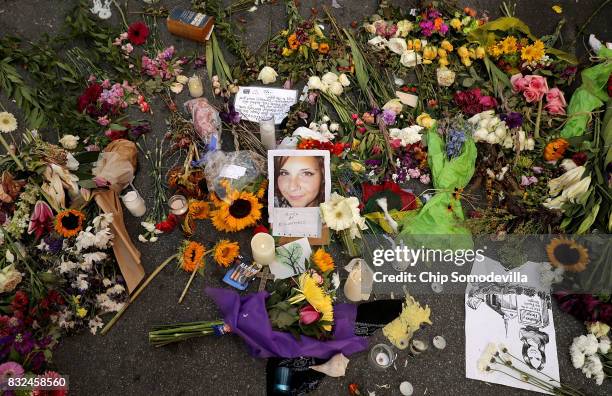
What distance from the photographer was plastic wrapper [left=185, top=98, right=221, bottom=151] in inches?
106

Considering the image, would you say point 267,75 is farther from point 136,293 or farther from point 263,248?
point 136,293

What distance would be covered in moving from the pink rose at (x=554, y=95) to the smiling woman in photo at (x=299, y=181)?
1.56 metres

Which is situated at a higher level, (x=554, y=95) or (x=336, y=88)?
(x=336, y=88)

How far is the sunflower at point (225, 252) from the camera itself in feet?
7.82

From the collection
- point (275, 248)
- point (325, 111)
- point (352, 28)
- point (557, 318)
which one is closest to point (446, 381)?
point (557, 318)

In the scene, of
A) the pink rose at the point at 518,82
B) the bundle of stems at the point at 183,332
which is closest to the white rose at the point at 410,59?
the pink rose at the point at 518,82

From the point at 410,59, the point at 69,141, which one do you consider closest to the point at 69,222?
the point at 69,141

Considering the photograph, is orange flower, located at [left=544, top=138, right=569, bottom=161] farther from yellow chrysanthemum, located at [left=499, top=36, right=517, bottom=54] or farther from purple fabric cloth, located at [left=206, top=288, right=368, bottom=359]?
purple fabric cloth, located at [left=206, top=288, right=368, bottom=359]

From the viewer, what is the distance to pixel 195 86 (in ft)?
9.50

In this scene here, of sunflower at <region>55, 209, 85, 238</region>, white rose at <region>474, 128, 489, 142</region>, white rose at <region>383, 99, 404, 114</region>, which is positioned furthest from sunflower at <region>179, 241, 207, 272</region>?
white rose at <region>474, 128, 489, 142</region>

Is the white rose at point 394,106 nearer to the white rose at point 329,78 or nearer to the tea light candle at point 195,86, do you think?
the white rose at point 329,78

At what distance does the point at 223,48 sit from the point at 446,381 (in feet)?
8.47

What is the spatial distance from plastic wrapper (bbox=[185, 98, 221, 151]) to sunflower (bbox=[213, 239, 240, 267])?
0.61 metres

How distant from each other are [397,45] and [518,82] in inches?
33.2
